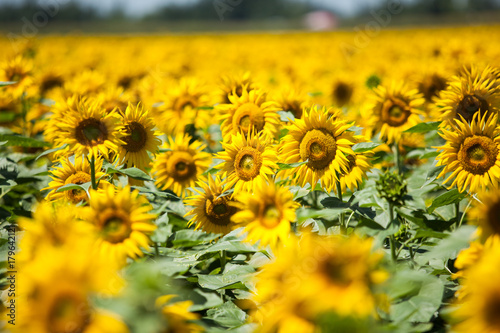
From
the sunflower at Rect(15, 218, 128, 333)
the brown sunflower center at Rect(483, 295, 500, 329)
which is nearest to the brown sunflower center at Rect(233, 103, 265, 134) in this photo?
the sunflower at Rect(15, 218, 128, 333)

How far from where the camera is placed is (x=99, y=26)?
44438 mm

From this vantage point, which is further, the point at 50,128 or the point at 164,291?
the point at 50,128

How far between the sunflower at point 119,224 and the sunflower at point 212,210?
103 centimetres

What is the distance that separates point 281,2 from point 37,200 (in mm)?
106909

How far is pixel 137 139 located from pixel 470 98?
2147 millimetres

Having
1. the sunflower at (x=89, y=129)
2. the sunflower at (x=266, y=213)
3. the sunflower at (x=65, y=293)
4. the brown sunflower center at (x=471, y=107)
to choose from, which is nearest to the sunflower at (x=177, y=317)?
the sunflower at (x=65, y=293)

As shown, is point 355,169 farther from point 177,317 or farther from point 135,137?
point 177,317

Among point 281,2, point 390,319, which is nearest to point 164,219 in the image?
point 390,319

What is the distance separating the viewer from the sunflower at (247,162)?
2629 millimetres

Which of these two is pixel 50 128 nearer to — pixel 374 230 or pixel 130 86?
pixel 374 230

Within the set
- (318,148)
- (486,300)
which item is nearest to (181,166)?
(318,148)

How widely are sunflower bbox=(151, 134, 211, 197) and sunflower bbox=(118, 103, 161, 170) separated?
0.50 m

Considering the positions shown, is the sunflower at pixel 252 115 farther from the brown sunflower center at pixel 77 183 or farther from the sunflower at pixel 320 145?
the brown sunflower center at pixel 77 183

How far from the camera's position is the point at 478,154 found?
8.11ft
